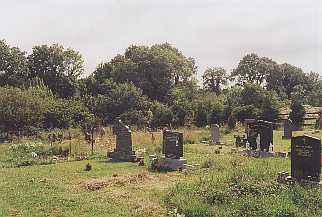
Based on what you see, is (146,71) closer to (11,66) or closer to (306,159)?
(11,66)

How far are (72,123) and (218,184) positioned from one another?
3268 cm

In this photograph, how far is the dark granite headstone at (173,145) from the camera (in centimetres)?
2150

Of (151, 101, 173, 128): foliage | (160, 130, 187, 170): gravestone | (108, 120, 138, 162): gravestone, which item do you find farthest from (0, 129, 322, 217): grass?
(151, 101, 173, 128): foliage

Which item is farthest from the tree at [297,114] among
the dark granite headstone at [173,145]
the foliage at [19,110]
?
the dark granite headstone at [173,145]

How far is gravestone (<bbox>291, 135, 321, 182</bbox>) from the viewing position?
15.2 meters

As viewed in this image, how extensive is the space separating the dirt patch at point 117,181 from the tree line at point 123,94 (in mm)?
22643

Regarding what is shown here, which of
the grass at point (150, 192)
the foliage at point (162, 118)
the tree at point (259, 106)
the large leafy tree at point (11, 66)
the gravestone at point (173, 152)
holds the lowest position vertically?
the grass at point (150, 192)

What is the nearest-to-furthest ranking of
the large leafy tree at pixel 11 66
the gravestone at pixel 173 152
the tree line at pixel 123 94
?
1. the gravestone at pixel 173 152
2. the tree line at pixel 123 94
3. the large leafy tree at pixel 11 66

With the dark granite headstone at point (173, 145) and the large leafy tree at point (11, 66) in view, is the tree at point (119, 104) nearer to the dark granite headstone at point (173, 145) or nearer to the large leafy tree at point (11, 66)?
the large leafy tree at point (11, 66)

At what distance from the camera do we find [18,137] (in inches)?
1384

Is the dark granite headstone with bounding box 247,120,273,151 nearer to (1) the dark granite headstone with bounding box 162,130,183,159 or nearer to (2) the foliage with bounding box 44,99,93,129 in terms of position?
(1) the dark granite headstone with bounding box 162,130,183,159

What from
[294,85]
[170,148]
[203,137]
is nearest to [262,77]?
[294,85]

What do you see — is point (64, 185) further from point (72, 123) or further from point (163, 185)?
point (72, 123)

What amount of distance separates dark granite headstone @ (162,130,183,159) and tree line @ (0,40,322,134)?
19689mm
